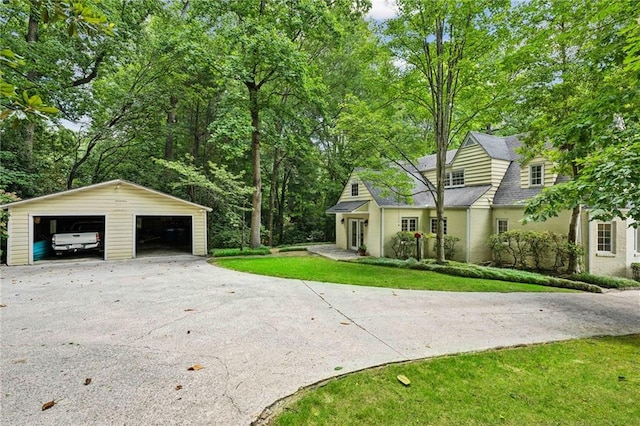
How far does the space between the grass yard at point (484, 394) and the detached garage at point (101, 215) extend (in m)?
12.8

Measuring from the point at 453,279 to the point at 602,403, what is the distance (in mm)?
6189

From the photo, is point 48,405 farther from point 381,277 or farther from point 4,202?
point 4,202

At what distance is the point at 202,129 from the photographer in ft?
63.7

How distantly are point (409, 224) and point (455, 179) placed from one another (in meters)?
4.27

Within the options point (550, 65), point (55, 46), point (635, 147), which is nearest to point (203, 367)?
point (635, 147)

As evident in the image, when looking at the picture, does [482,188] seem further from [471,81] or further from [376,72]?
[376,72]

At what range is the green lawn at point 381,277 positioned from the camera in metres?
7.86

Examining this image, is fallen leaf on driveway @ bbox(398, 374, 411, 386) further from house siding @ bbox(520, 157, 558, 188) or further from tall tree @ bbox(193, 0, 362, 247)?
tall tree @ bbox(193, 0, 362, 247)

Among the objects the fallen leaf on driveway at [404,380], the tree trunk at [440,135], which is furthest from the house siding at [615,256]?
the fallen leaf on driveway at [404,380]

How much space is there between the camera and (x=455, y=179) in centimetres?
1636

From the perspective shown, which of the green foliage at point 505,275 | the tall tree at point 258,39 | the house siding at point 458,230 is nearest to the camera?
the green foliage at point 505,275

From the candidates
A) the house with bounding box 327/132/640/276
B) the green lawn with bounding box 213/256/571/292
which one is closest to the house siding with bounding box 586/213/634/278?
the house with bounding box 327/132/640/276

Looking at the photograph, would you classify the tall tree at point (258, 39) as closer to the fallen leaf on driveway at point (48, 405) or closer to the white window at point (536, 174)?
the white window at point (536, 174)

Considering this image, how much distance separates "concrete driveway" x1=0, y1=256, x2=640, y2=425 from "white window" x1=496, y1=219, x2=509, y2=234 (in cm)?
542
